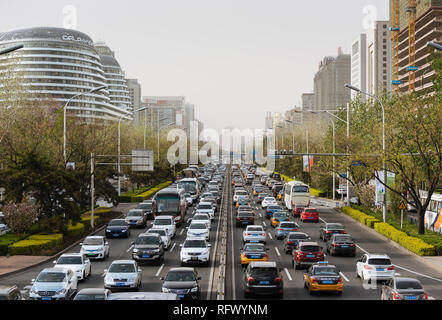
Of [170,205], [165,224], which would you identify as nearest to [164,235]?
[165,224]

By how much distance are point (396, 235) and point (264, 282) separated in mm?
20430

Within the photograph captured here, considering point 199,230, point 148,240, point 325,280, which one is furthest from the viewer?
point 199,230

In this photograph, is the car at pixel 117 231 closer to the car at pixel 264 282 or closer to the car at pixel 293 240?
the car at pixel 293 240

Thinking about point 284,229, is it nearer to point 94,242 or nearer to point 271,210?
point 271,210

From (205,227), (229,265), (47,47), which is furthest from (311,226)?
(47,47)

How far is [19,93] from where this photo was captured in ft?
218

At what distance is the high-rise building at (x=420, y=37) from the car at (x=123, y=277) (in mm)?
92592

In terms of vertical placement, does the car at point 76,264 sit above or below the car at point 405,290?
below

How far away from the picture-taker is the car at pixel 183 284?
20.2m

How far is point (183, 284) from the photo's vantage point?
20641 mm

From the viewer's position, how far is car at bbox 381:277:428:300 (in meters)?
18.4

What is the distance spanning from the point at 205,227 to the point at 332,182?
3957 cm

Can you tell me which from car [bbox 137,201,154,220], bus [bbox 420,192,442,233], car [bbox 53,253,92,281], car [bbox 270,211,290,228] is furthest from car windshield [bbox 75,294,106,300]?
car [bbox 137,201,154,220]

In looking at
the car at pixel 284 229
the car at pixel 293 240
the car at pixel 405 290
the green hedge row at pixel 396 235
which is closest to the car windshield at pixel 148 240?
the car at pixel 293 240
